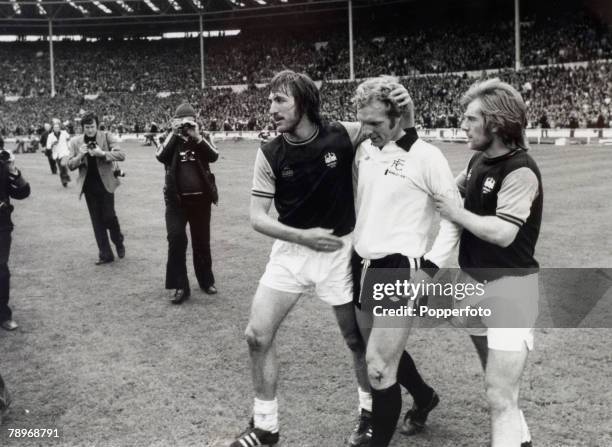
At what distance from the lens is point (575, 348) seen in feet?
17.7

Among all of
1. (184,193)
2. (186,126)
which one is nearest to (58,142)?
(184,193)

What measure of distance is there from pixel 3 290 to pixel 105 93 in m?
57.6

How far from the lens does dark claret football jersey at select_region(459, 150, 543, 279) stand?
314 centimetres

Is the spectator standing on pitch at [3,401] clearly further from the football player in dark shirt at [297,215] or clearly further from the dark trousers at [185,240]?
the dark trousers at [185,240]

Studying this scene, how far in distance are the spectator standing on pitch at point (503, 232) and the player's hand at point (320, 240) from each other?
661 mm

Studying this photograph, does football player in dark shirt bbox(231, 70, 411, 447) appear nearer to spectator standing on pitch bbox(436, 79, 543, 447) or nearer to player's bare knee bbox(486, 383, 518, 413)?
spectator standing on pitch bbox(436, 79, 543, 447)

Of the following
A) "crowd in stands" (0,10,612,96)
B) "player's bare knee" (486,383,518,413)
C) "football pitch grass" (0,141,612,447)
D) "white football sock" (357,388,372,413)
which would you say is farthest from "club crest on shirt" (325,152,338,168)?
"crowd in stands" (0,10,612,96)

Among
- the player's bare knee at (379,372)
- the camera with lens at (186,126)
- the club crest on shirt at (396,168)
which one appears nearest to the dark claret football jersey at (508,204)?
the club crest on shirt at (396,168)

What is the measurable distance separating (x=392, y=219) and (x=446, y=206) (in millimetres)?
358

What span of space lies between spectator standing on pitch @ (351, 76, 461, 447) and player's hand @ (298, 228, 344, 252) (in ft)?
0.52

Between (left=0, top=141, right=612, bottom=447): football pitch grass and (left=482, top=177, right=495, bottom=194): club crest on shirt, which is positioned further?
(left=0, top=141, right=612, bottom=447): football pitch grass

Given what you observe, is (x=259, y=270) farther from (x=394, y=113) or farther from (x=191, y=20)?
(x=191, y=20)

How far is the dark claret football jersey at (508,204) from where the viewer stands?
3137 mm

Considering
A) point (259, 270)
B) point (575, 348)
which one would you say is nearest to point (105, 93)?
point (259, 270)
